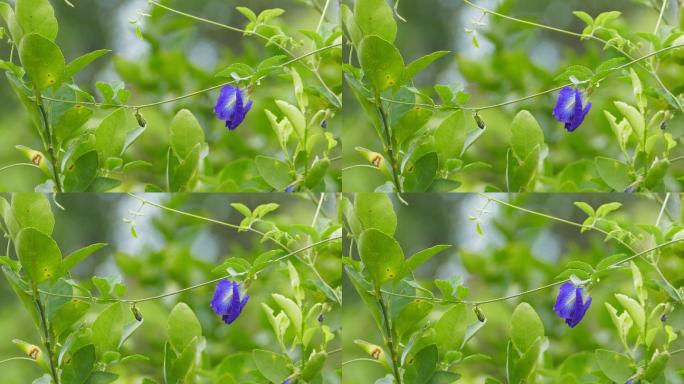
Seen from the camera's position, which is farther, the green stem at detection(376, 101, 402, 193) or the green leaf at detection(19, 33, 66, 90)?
the green stem at detection(376, 101, 402, 193)

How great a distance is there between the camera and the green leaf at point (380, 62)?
2.48 m

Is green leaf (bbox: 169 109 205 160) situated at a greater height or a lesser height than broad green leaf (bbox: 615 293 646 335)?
greater

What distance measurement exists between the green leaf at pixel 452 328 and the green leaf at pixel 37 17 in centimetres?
118

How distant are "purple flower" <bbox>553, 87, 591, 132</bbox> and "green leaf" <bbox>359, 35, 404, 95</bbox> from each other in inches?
16.0

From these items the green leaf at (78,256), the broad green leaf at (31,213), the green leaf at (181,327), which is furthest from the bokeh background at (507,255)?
the broad green leaf at (31,213)

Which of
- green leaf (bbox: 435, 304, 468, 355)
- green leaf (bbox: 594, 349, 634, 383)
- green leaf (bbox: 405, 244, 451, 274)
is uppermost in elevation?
green leaf (bbox: 405, 244, 451, 274)

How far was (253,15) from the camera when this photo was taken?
2529 mm

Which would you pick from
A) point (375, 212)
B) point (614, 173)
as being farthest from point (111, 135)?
point (614, 173)

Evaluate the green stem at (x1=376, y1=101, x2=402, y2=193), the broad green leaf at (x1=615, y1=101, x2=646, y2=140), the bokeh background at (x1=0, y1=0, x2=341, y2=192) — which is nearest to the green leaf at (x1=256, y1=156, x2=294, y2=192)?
the bokeh background at (x1=0, y1=0, x2=341, y2=192)

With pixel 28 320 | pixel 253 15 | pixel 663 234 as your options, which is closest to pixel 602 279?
pixel 663 234

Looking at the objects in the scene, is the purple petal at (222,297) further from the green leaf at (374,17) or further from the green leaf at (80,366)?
the green leaf at (374,17)

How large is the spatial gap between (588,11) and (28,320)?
1582 mm

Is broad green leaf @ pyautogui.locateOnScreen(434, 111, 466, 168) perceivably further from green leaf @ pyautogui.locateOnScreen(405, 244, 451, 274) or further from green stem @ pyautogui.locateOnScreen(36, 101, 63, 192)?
green stem @ pyautogui.locateOnScreen(36, 101, 63, 192)

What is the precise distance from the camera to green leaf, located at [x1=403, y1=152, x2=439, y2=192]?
257 centimetres
